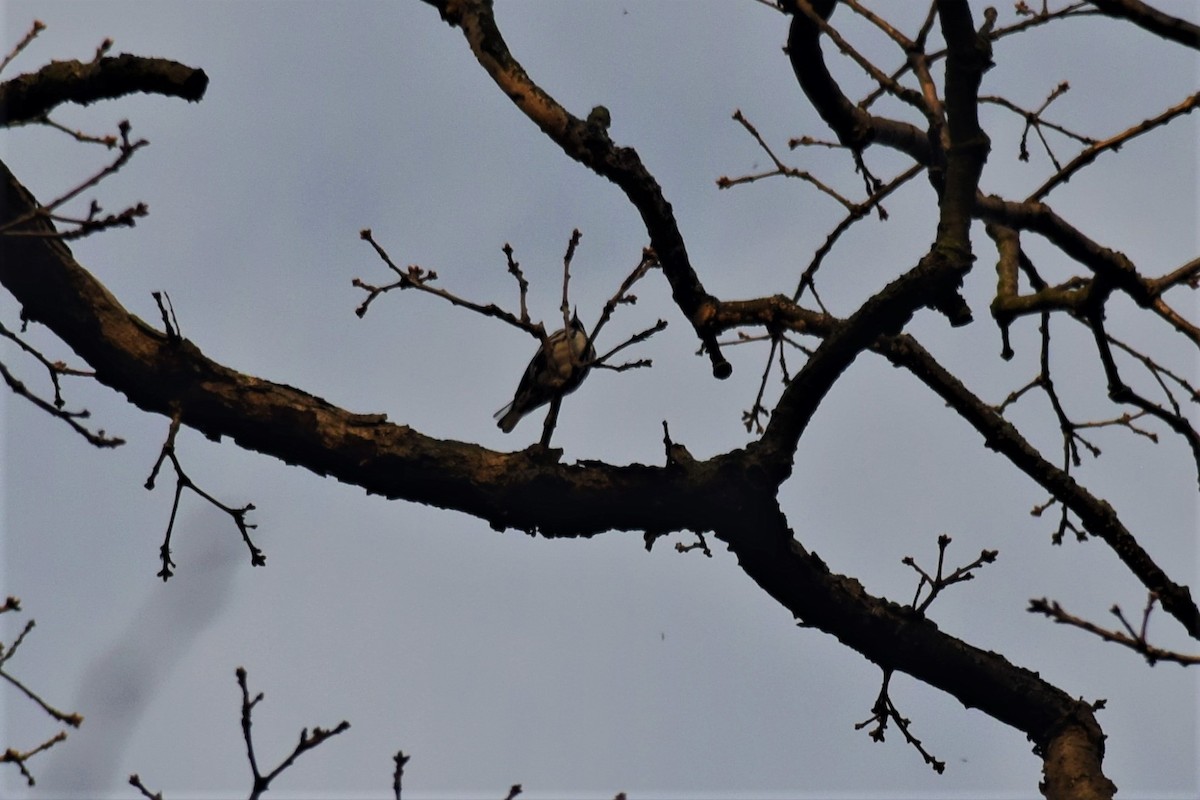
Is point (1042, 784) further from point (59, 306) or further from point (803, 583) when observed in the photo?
point (59, 306)

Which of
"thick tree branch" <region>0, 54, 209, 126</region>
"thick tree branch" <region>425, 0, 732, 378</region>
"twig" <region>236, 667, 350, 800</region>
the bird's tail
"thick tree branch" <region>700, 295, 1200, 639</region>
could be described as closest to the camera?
"twig" <region>236, 667, 350, 800</region>

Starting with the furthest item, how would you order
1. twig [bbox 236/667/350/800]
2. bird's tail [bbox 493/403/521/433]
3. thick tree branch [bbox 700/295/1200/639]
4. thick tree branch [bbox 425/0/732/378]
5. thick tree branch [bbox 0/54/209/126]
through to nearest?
bird's tail [bbox 493/403/521/433], thick tree branch [bbox 700/295/1200/639], thick tree branch [bbox 425/0/732/378], thick tree branch [bbox 0/54/209/126], twig [bbox 236/667/350/800]

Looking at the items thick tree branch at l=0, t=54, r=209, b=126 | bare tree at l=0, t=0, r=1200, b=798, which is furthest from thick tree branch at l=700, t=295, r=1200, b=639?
thick tree branch at l=0, t=54, r=209, b=126

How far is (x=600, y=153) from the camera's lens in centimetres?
452

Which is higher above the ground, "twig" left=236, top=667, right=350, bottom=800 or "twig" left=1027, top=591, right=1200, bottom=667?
"twig" left=1027, top=591, right=1200, bottom=667

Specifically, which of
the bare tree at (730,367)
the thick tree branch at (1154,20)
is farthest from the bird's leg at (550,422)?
the thick tree branch at (1154,20)

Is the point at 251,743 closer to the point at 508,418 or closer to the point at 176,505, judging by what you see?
the point at 176,505

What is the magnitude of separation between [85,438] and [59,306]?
24.2 inches

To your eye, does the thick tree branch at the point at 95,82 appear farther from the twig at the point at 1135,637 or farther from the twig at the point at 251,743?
the twig at the point at 1135,637

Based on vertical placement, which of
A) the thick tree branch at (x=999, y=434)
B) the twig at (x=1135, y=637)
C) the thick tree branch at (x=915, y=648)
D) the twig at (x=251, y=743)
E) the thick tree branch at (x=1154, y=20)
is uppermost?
the thick tree branch at (x=1154, y=20)

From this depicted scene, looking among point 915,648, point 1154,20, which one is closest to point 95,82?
point 1154,20

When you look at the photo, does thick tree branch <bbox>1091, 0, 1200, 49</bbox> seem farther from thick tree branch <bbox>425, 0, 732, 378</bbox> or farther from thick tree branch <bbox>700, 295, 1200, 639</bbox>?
thick tree branch <bbox>425, 0, 732, 378</bbox>

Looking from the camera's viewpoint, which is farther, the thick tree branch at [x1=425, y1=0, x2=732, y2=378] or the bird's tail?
the bird's tail

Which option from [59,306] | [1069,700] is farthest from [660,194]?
[1069,700]
